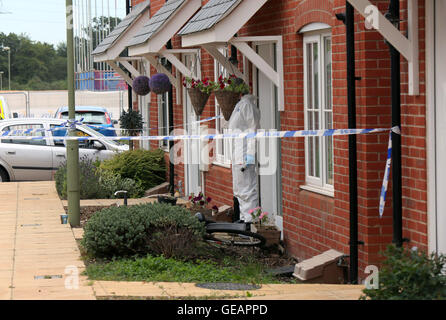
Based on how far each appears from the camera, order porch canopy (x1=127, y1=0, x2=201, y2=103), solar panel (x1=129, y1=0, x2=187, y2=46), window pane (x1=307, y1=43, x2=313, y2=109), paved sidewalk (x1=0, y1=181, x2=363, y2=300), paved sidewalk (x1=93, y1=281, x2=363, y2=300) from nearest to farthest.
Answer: paved sidewalk (x1=93, y1=281, x2=363, y2=300), paved sidewalk (x1=0, y1=181, x2=363, y2=300), window pane (x1=307, y1=43, x2=313, y2=109), porch canopy (x1=127, y1=0, x2=201, y2=103), solar panel (x1=129, y1=0, x2=187, y2=46)

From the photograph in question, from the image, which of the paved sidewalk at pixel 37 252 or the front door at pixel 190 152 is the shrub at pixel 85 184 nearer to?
the paved sidewalk at pixel 37 252

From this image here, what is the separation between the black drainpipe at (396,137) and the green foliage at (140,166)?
950 cm

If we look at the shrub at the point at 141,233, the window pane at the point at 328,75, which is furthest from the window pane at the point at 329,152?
the shrub at the point at 141,233

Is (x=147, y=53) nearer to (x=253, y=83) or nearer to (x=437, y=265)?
(x=253, y=83)

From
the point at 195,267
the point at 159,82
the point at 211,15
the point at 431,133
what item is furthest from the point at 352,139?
the point at 159,82

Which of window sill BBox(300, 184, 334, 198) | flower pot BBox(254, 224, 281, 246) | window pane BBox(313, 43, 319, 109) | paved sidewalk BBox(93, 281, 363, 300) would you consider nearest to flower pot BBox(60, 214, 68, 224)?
flower pot BBox(254, 224, 281, 246)

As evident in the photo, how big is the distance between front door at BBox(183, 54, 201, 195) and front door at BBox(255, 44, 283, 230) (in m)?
3.78

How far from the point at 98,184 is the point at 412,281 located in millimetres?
11004

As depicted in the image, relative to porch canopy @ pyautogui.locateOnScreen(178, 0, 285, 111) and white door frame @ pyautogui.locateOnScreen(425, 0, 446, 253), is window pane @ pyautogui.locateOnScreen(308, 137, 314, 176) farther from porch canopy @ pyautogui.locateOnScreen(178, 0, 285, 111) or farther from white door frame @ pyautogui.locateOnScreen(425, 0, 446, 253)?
white door frame @ pyautogui.locateOnScreen(425, 0, 446, 253)

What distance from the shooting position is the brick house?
24.4 ft

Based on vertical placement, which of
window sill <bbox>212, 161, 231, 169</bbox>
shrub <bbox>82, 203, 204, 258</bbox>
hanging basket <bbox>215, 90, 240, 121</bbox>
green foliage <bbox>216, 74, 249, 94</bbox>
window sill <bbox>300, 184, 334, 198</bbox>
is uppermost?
green foliage <bbox>216, 74, 249, 94</bbox>

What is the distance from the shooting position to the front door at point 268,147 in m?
11.6

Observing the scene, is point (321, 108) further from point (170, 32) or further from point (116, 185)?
point (116, 185)

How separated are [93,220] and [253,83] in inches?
Answer: 133
